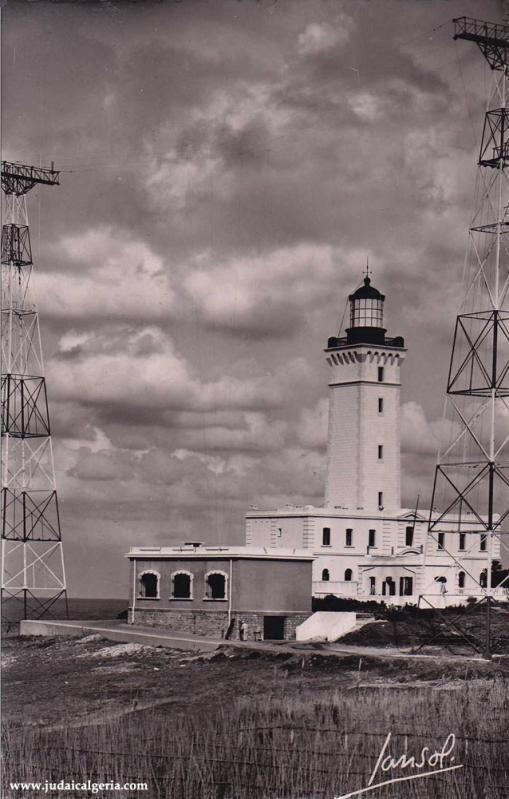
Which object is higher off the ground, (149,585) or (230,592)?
(149,585)

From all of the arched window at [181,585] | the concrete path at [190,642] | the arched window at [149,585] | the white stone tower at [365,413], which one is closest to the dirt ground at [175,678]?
the concrete path at [190,642]

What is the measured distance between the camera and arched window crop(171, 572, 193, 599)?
166ft

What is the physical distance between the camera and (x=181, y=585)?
167ft

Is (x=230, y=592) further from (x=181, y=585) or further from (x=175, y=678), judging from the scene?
(x=175, y=678)

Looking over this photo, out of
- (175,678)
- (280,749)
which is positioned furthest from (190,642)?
(280,749)

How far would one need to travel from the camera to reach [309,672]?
120ft

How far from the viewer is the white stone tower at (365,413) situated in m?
62.1

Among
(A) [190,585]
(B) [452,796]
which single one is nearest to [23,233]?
(A) [190,585]

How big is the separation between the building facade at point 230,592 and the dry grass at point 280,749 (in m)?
18.7

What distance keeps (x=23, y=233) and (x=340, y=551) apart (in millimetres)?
21602
